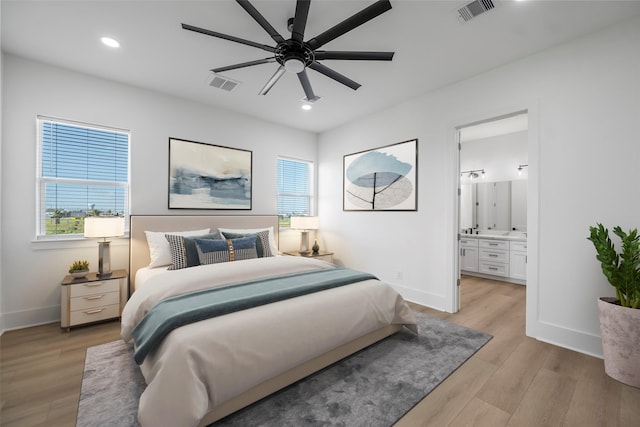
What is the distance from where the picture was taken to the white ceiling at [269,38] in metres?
2.13

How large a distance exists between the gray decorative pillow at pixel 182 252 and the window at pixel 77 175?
0.97 meters

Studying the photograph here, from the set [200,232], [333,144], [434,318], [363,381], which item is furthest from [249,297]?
[333,144]

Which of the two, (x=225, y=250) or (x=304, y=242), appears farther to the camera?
(x=304, y=242)

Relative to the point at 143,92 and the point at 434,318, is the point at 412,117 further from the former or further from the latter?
the point at 143,92

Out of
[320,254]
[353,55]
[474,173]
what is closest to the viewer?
[353,55]

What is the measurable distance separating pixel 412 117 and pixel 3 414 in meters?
4.66

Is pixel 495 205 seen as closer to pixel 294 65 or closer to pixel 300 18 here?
pixel 294 65

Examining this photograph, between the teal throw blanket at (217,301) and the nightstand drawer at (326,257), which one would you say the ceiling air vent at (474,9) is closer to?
the teal throw blanket at (217,301)

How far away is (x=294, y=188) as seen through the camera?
5117 millimetres

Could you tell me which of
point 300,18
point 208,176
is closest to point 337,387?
point 300,18

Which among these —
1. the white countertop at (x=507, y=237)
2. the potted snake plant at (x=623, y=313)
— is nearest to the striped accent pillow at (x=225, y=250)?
the potted snake plant at (x=623, y=313)

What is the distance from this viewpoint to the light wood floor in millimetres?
1655

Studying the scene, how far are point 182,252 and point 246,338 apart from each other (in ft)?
5.80

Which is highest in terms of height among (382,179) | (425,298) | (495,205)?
(382,179)
